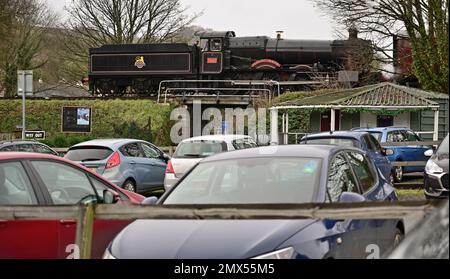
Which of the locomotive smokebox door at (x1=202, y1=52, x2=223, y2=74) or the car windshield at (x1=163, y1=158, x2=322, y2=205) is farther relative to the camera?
the locomotive smokebox door at (x1=202, y1=52, x2=223, y2=74)

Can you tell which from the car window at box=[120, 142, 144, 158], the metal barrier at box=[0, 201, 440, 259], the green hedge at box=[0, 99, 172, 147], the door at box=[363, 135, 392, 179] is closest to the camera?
the metal barrier at box=[0, 201, 440, 259]

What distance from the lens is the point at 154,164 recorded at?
14.9m

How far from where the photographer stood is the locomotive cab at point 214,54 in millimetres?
35719

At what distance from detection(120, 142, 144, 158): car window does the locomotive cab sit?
852 inches

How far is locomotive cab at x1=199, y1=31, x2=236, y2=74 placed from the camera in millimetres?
35719

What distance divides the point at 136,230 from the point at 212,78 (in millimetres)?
32303

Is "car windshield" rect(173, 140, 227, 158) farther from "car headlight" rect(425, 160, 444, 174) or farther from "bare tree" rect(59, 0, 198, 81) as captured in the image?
"bare tree" rect(59, 0, 198, 81)

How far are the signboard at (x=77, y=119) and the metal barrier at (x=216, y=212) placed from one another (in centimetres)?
3076

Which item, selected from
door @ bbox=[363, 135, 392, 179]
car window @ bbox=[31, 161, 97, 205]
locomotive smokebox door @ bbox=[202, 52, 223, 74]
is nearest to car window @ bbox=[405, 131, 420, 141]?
door @ bbox=[363, 135, 392, 179]

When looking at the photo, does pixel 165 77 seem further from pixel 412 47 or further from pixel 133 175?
pixel 133 175
